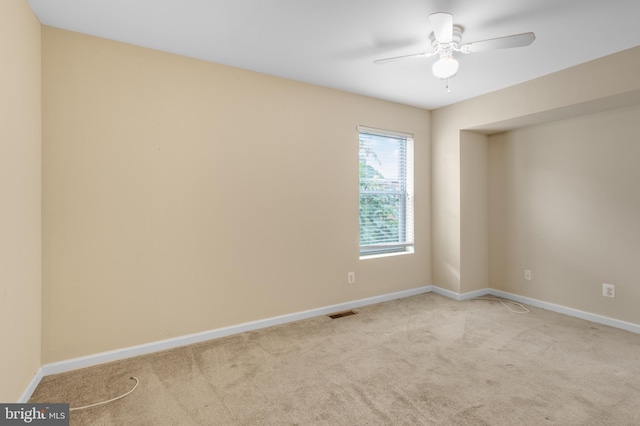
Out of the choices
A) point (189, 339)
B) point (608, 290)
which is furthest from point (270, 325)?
point (608, 290)

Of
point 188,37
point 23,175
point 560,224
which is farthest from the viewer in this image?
point 560,224

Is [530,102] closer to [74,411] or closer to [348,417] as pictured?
[348,417]

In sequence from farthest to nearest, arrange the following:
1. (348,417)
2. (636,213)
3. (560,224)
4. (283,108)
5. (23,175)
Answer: (560,224)
(283,108)
(636,213)
(23,175)
(348,417)

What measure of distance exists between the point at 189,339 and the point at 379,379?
166cm

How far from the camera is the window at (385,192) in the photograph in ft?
12.8

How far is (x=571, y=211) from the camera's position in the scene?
346 centimetres

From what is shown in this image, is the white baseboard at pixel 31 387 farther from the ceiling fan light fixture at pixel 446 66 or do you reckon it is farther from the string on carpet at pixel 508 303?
the string on carpet at pixel 508 303

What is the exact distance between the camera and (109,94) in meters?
2.47

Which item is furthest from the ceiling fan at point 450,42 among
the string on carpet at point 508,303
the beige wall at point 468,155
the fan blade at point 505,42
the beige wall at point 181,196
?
the string on carpet at point 508,303

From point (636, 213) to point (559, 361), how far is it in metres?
1.73

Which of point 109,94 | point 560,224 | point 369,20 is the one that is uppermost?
point 369,20

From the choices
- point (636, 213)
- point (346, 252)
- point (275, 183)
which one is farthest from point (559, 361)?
point (275, 183)

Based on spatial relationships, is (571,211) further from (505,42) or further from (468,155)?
(505,42)

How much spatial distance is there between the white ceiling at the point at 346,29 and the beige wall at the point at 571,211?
0.90 m
